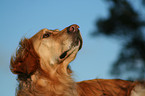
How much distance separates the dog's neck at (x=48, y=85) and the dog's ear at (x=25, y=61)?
17 centimetres

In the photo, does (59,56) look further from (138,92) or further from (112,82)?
(138,92)

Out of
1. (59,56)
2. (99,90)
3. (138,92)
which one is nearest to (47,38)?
(59,56)

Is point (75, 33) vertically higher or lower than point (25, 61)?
higher

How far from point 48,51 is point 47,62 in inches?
9.2

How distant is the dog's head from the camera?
3.56m

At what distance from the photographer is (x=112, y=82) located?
15.1 ft

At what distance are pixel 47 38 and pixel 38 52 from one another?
0.35 meters

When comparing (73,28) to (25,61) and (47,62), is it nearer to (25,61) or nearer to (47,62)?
(47,62)

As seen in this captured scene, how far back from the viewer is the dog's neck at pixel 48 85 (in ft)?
11.7

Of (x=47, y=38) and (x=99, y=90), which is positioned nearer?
(x=47, y=38)

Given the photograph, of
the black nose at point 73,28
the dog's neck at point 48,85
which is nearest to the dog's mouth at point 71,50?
the black nose at point 73,28

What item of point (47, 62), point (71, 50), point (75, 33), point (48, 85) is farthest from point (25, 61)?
point (75, 33)

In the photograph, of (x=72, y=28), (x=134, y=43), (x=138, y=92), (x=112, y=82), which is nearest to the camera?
(x=134, y=43)

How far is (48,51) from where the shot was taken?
372cm
